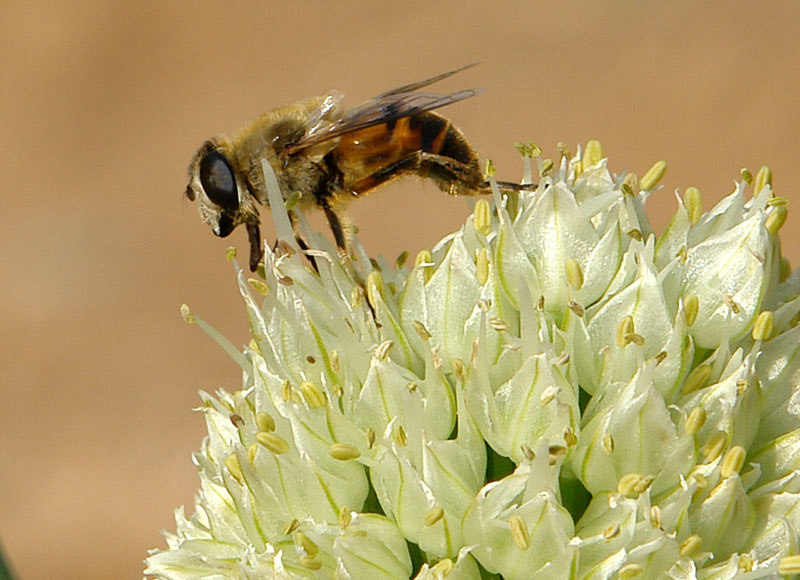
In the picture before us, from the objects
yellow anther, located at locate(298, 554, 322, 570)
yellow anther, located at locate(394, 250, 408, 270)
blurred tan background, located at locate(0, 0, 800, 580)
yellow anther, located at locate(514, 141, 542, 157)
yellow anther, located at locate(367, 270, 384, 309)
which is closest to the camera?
yellow anther, located at locate(298, 554, 322, 570)

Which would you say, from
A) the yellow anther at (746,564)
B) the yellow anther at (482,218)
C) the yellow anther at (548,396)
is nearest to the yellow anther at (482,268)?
the yellow anther at (482,218)

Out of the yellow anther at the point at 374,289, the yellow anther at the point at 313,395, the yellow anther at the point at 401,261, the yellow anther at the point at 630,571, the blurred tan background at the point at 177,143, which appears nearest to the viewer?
the yellow anther at the point at 630,571

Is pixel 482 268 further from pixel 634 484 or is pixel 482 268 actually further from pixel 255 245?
pixel 255 245

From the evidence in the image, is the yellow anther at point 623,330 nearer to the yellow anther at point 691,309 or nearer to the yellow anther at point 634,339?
the yellow anther at point 634,339

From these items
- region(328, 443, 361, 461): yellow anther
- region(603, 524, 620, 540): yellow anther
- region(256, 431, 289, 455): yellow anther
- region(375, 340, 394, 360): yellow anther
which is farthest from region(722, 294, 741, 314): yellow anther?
region(256, 431, 289, 455): yellow anther

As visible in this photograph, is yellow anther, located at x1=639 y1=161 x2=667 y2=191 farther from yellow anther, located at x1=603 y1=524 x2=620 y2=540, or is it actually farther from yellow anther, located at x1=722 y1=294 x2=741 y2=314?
yellow anther, located at x1=603 y1=524 x2=620 y2=540

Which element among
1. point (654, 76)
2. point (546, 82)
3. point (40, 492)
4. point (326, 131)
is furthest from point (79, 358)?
point (326, 131)
